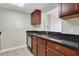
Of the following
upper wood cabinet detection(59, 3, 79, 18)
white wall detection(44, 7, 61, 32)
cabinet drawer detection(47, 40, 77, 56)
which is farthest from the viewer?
white wall detection(44, 7, 61, 32)

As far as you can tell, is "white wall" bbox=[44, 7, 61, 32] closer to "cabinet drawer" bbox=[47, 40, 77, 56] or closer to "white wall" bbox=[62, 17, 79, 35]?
"white wall" bbox=[62, 17, 79, 35]

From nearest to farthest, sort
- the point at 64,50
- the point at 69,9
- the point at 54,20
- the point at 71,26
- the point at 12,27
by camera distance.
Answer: the point at 64,50 → the point at 69,9 → the point at 12,27 → the point at 71,26 → the point at 54,20

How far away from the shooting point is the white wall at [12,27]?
5.78 feet

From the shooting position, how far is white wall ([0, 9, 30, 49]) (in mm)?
1763

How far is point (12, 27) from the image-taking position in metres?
1.80

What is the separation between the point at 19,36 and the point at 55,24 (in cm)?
Result: 101

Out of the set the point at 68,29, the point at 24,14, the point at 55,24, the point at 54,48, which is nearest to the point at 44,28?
the point at 55,24

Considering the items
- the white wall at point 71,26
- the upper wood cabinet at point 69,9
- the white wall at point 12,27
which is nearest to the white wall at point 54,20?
the white wall at point 71,26

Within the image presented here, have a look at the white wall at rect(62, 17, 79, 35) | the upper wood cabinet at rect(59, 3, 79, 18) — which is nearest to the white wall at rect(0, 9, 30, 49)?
the upper wood cabinet at rect(59, 3, 79, 18)

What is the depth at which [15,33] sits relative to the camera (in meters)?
1.84

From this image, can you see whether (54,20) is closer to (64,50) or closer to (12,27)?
(12,27)

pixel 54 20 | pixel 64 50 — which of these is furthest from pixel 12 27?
pixel 54 20

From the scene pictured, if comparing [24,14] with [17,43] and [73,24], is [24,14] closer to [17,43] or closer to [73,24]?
[17,43]

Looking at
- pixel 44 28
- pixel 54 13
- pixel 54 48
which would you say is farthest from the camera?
pixel 44 28
